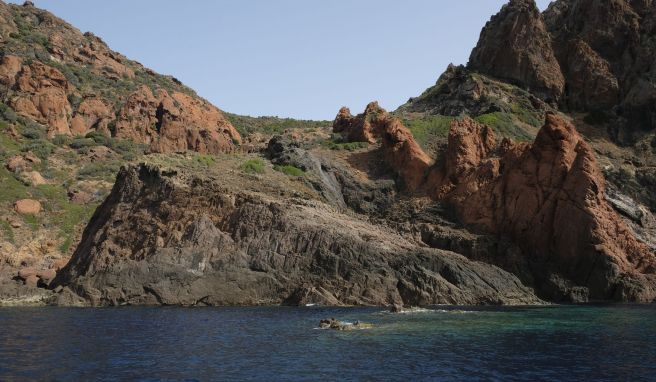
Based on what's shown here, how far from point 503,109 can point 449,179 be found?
95.6 feet

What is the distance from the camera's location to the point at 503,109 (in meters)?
99.7

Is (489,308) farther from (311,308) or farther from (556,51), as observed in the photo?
(556,51)

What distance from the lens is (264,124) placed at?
157m

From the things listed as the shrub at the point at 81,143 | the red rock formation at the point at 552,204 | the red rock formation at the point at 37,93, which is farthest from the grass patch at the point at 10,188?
the red rock formation at the point at 552,204

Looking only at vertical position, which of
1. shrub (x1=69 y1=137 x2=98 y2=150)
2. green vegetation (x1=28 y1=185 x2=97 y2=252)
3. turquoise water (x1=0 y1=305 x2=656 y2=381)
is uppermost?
shrub (x1=69 y1=137 x2=98 y2=150)

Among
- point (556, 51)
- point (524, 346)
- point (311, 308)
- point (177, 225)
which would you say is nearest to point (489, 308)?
point (311, 308)

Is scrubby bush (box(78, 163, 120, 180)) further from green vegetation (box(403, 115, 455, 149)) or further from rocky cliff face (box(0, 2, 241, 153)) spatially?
green vegetation (box(403, 115, 455, 149))

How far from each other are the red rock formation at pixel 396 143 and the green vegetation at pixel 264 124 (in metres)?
38.1

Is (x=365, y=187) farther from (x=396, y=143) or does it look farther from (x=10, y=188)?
(x=10, y=188)

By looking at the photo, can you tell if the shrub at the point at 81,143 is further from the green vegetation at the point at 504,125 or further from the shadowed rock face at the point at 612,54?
the shadowed rock face at the point at 612,54

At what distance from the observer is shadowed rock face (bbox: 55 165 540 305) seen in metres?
55.5

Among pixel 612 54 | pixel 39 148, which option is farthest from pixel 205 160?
pixel 612 54

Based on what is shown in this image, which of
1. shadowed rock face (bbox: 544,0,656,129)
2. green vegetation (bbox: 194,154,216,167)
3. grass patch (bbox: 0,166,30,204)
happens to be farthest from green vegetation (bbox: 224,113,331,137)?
grass patch (bbox: 0,166,30,204)

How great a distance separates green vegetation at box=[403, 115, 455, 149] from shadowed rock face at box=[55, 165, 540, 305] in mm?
29066
